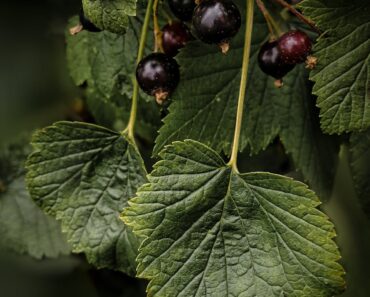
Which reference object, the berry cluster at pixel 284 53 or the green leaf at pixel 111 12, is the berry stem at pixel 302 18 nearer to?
the berry cluster at pixel 284 53

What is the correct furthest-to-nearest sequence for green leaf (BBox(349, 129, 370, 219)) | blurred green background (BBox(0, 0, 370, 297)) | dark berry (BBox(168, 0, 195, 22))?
blurred green background (BBox(0, 0, 370, 297)), green leaf (BBox(349, 129, 370, 219)), dark berry (BBox(168, 0, 195, 22))

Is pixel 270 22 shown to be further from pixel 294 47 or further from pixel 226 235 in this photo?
pixel 226 235

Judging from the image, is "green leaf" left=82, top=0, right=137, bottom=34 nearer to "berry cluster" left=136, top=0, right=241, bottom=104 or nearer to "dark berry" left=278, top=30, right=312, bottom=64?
"berry cluster" left=136, top=0, right=241, bottom=104

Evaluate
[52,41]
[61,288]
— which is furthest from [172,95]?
[61,288]

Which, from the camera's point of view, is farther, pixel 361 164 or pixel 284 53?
pixel 361 164

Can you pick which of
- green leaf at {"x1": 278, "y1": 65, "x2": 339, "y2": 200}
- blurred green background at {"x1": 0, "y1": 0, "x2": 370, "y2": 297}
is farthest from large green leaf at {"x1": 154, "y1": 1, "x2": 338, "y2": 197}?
blurred green background at {"x1": 0, "y1": 0, "x2": 370, "y2": 297}

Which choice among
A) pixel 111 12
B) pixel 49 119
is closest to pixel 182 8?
pixel 111 12
